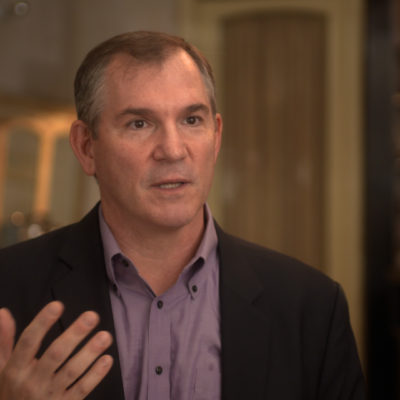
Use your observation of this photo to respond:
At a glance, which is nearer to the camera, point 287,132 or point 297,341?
point 297,341

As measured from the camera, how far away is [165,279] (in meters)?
1.17

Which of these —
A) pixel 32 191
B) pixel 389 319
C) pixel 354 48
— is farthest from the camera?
pixel 354 48

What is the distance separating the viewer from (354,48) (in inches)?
146

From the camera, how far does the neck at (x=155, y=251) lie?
1.16 meters

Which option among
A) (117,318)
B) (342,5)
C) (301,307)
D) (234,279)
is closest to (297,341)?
(301,307)

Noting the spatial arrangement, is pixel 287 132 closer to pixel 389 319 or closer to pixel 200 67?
pixel 389 319

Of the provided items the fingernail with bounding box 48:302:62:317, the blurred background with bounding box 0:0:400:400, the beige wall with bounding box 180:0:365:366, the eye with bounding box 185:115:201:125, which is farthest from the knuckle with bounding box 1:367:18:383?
the beige wall with bounding box 180:0:365:366

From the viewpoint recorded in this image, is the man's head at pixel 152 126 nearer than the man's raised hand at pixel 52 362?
No

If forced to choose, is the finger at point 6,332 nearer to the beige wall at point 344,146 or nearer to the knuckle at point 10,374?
the knuckle at point 10,374

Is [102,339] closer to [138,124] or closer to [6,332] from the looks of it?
[6,332]

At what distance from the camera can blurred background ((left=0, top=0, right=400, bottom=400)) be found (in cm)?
327

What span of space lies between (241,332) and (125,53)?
24.1 inches

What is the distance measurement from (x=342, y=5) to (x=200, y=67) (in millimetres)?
2986

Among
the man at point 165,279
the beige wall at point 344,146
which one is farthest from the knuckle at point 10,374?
the beige wall at point 344,146
